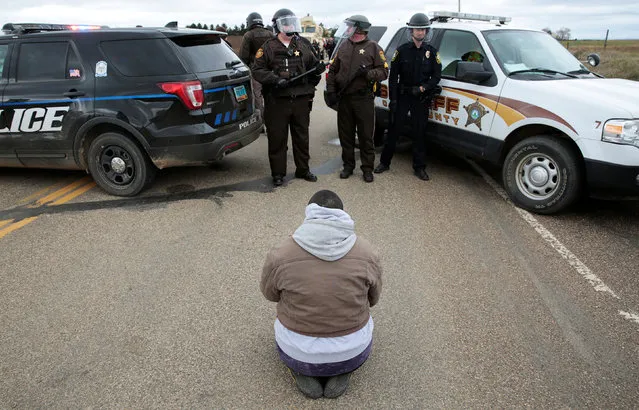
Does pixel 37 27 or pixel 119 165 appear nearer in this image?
pixel 119 165

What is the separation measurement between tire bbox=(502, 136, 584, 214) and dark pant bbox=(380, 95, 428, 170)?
1179 millimetres

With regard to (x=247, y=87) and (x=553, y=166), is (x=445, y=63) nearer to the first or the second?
(x=553, y=166)

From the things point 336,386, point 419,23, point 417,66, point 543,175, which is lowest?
point 336,386

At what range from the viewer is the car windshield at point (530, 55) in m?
5.49

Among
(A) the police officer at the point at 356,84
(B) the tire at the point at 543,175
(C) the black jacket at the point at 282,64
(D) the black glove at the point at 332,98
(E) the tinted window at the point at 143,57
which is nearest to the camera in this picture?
(B) the tire at the point at 543,175

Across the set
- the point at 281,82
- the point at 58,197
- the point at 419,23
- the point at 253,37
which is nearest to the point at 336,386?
the point at 281,82

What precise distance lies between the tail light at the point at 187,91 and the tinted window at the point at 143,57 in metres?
0.16

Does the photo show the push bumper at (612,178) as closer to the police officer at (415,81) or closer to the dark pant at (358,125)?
the police officer at (415,81)

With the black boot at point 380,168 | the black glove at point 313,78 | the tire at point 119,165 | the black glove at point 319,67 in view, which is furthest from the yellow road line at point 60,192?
the black boot at point 380,168

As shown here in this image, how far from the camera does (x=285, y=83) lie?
221 inches

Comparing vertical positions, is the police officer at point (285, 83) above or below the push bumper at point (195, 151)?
above

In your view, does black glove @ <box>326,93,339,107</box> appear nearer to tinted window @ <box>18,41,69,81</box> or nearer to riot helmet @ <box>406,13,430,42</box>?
riot helmet @ <box>406,13,430,42</box>

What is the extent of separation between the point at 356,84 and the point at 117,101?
277 centimetres

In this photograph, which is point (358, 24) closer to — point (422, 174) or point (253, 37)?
point (422, 174)
